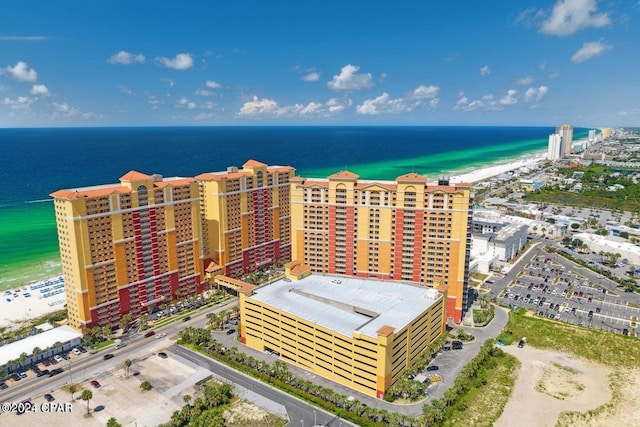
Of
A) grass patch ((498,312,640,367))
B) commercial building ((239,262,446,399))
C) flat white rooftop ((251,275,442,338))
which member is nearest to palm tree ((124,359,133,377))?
commercial building ((239,262,446,399))

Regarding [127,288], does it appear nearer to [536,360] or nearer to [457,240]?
[457,240]

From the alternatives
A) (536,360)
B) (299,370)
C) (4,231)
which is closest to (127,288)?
(299,370)

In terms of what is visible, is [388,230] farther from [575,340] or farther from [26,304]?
[26,304]

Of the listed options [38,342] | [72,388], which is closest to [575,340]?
[72,388]

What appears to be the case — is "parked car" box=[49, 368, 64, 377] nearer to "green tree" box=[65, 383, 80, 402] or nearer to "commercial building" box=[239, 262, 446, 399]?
"green tree" box=[65, 383, 80, 402]

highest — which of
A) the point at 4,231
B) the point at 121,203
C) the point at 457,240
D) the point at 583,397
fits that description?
the point at 121,203

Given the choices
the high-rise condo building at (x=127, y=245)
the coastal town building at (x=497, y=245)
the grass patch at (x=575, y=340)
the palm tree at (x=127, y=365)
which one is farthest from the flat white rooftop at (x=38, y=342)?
the coastal town building at (x=497, y=245)

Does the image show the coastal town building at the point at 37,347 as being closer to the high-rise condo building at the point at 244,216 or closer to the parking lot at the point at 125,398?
the parking lot at the point at 125,398
